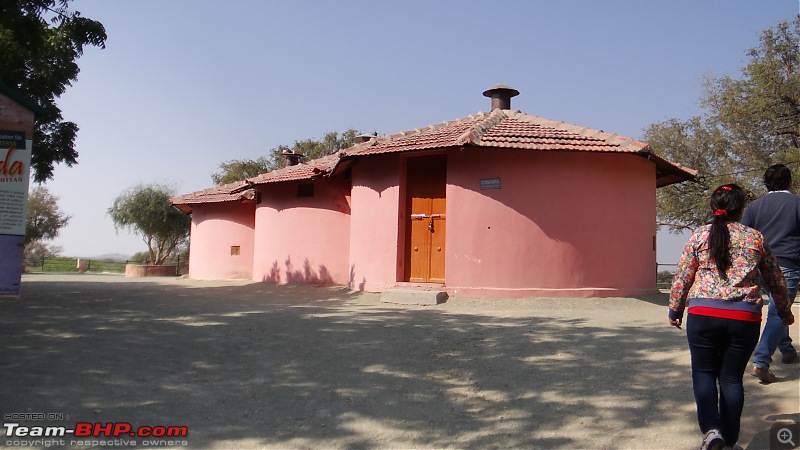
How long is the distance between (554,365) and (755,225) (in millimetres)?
2194

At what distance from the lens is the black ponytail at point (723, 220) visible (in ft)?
10.9

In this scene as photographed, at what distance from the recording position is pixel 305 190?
50.5ft

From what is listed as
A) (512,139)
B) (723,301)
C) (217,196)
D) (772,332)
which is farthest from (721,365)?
(217,196)

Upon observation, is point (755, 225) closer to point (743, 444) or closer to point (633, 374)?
point (633, 374)

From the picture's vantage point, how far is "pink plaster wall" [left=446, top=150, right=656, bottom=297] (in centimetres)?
1056

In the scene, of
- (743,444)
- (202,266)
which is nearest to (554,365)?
(743,444)

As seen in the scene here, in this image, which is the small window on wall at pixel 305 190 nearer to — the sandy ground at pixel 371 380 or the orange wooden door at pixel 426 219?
the orange wooden door at pixel 426 219

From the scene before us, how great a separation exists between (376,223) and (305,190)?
13.4 feet

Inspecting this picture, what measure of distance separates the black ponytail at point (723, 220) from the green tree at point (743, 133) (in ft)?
54.4

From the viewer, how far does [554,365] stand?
558 centimetres

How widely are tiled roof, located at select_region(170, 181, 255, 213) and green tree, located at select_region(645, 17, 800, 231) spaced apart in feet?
48.5

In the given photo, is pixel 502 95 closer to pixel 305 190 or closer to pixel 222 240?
pixel 305 190

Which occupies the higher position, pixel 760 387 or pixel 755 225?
pixel 755 225

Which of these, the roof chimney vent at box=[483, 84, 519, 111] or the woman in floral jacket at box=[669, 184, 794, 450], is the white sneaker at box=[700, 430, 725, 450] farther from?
the roof chimney vent at box=[483, 84, 519, 111]
